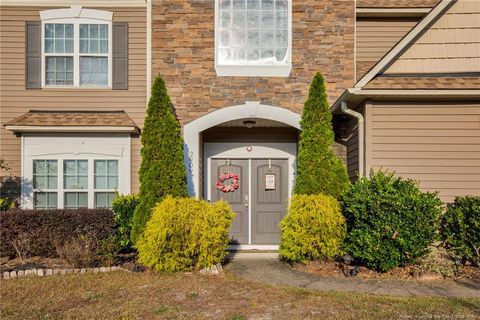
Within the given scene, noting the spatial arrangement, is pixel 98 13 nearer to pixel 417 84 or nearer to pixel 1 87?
pixel 1 87

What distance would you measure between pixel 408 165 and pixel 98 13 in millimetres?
7889

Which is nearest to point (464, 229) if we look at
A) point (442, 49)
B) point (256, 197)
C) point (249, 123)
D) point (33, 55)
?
point (442, 49)

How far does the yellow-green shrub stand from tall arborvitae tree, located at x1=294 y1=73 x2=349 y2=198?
1.96 m

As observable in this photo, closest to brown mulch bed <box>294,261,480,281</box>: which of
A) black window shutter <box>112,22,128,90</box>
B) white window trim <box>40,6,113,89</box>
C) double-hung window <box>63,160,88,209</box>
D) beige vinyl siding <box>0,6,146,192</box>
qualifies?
beige vinyl siding <box>0,6,146,192</box>

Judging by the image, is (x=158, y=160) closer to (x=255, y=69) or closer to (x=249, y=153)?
(x=249, y=153)

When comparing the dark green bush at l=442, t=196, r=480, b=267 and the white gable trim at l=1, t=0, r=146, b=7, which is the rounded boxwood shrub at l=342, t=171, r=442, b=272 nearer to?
the dark green bush at l=442, t=196, r=480, b=267

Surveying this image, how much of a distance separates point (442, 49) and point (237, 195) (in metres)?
5.64

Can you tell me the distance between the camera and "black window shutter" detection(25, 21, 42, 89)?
32.3 feet

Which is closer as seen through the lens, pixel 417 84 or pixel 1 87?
pixel 417 84

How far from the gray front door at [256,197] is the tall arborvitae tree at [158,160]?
2.39 meters

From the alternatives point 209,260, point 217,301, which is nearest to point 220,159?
point 209,260

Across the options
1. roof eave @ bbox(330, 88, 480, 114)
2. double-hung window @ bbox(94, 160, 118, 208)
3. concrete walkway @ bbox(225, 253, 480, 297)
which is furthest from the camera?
double-hung window @ bbox(94, 160, 118, 208)

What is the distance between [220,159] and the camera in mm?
10430

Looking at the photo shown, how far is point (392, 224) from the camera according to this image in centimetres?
721
